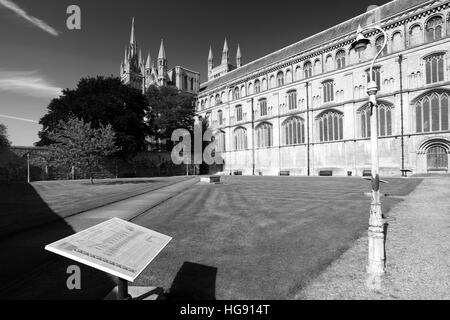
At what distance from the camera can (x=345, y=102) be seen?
122ft

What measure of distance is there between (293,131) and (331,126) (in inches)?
270

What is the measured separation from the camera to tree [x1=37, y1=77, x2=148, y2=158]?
114 ft

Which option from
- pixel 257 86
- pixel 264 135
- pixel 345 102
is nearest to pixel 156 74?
pixel 257 86

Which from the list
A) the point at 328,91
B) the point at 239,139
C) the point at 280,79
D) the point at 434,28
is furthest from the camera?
the point at 239,139

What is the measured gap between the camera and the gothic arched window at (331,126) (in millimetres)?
38250

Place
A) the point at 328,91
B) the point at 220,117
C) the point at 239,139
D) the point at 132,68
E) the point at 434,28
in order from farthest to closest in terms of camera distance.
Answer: the point at 132,68 < the point at 220,117 < the point at 239,139 < the point at 328,91 < the point at 434,28

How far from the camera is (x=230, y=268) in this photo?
4832 millimetres

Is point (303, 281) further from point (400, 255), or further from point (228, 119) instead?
point (228, 119)

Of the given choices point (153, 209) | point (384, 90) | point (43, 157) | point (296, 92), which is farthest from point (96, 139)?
point (384, 90)

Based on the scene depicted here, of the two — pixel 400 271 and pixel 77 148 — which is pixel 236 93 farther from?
pixel 400 271

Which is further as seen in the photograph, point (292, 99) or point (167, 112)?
point (167, 112)

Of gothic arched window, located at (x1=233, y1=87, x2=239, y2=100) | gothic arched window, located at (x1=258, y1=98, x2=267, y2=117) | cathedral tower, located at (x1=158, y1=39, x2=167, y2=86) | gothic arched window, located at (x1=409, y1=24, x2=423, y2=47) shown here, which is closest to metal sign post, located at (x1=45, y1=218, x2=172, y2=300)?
gothic arched window, located at (x1=409, y1=24, x2=423, y2=47)

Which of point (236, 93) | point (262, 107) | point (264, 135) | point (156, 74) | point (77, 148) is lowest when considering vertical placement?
point (77, 148)
